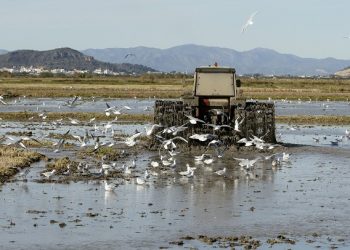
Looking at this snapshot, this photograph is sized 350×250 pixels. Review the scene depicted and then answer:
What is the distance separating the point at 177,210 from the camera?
62.1ft

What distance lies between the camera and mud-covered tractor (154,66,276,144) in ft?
107

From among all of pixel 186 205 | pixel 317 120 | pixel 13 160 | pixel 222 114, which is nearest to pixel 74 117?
pixel 317 120

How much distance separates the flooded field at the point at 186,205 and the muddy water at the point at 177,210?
0.07 ft

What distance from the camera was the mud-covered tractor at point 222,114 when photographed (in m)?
32.6

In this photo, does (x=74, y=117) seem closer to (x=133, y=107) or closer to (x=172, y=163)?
(x=133, y=107)

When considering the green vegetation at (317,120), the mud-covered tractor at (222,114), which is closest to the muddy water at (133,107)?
the green vegetation at (317,120)

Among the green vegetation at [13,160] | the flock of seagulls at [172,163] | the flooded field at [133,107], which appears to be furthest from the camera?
the flooded field at [133,107]

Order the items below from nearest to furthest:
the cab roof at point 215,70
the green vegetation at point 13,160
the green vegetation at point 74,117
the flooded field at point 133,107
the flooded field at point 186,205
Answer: the flooded field at point 186,205
the green vegetation at point 13,160
the cab roof at point 215,70
the green vegetation at point 74,117
the flooded field at point 133,107

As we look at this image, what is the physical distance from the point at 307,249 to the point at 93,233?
14.2ft

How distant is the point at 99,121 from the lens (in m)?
48.5

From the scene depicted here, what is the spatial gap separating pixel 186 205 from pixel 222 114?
13579 mm

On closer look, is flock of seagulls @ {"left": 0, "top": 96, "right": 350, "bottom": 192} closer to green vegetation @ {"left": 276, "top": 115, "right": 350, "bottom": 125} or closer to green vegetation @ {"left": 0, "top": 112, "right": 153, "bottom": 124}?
green vegetation @ {"left": 0, "top": 112, "right": 153, "bottom": 124}

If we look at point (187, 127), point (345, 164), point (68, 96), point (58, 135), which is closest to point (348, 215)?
point (345, 164)

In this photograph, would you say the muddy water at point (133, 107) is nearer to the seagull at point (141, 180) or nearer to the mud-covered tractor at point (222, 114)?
the mud-covered tractor at point (222, 114)
